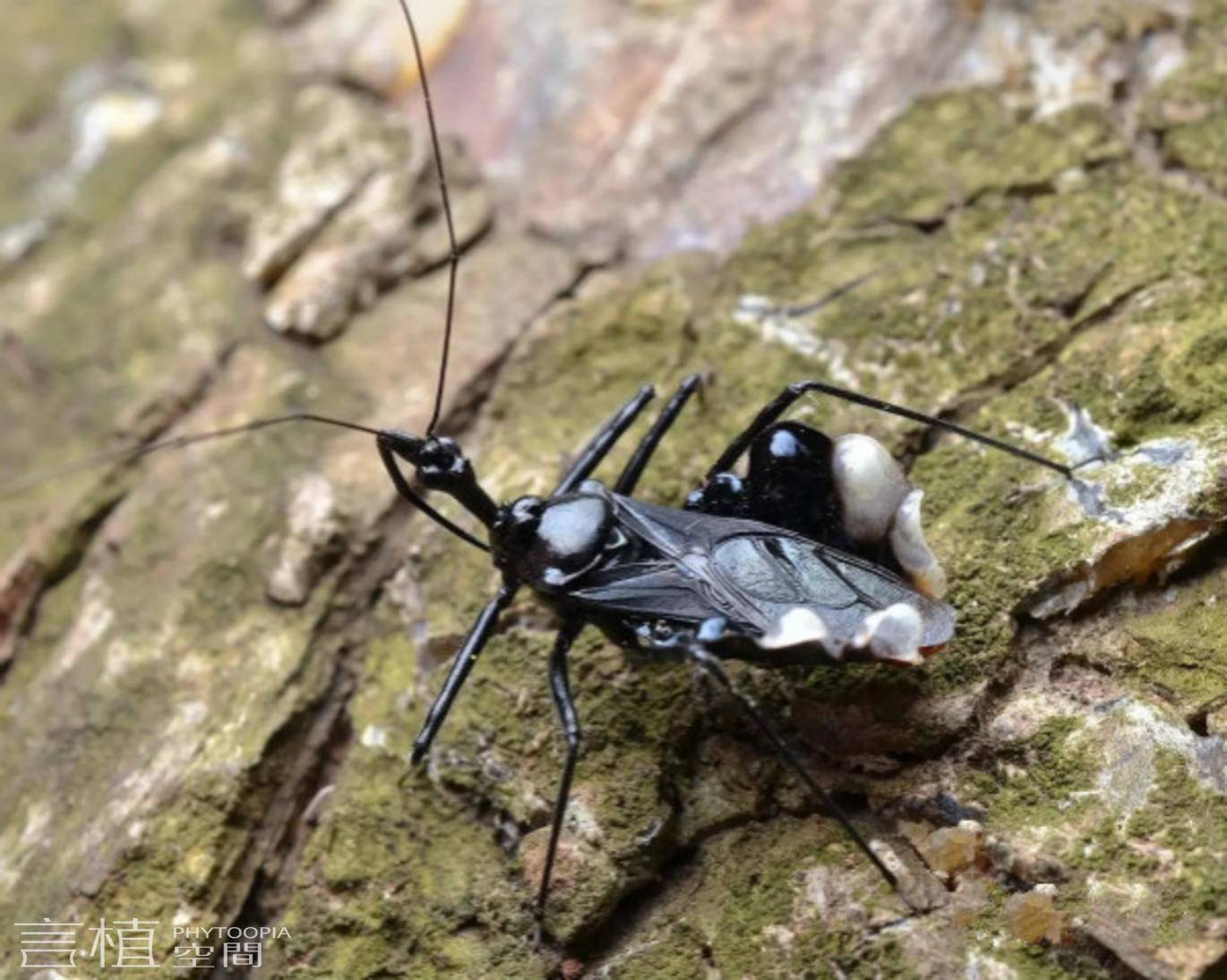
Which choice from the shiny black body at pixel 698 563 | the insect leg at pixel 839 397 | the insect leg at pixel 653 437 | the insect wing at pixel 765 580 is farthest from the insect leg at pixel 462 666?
the insect leg at pixel 839 397

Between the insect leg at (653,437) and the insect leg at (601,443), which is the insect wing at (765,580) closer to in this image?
the insect leg at (653,437)

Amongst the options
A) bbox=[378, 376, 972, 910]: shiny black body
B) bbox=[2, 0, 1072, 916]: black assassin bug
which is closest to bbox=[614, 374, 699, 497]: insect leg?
bbox=[378, 376, 972, 910]: shiny black body

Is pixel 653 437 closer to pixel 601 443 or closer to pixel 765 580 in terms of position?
pixel 601 443

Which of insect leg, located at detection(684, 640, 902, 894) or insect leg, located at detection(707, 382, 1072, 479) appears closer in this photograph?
insect leg, located at detection(684, 640, 902, 894)

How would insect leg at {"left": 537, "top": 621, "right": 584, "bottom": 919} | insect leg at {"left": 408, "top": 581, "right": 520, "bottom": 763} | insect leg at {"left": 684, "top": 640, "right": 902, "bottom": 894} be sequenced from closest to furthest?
insect leg at {"left": 684, "top": 640, "right": 902, "bottom": 894}, insect leg at {"left": 537, "top": 621, "right": 584, "bottom": 919}, insect leg at {"left": 408, "top": 581, "right": 520, "bottom": 763}

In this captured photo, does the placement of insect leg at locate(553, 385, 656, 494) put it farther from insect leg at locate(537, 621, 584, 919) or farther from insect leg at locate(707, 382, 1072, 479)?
insect leg at locate(537, 621, 584, 919)

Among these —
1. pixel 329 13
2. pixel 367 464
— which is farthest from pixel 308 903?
pixel 329 13

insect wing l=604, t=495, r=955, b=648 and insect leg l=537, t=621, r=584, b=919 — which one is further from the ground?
insect wing l=604, t=495, r=955, b=648
